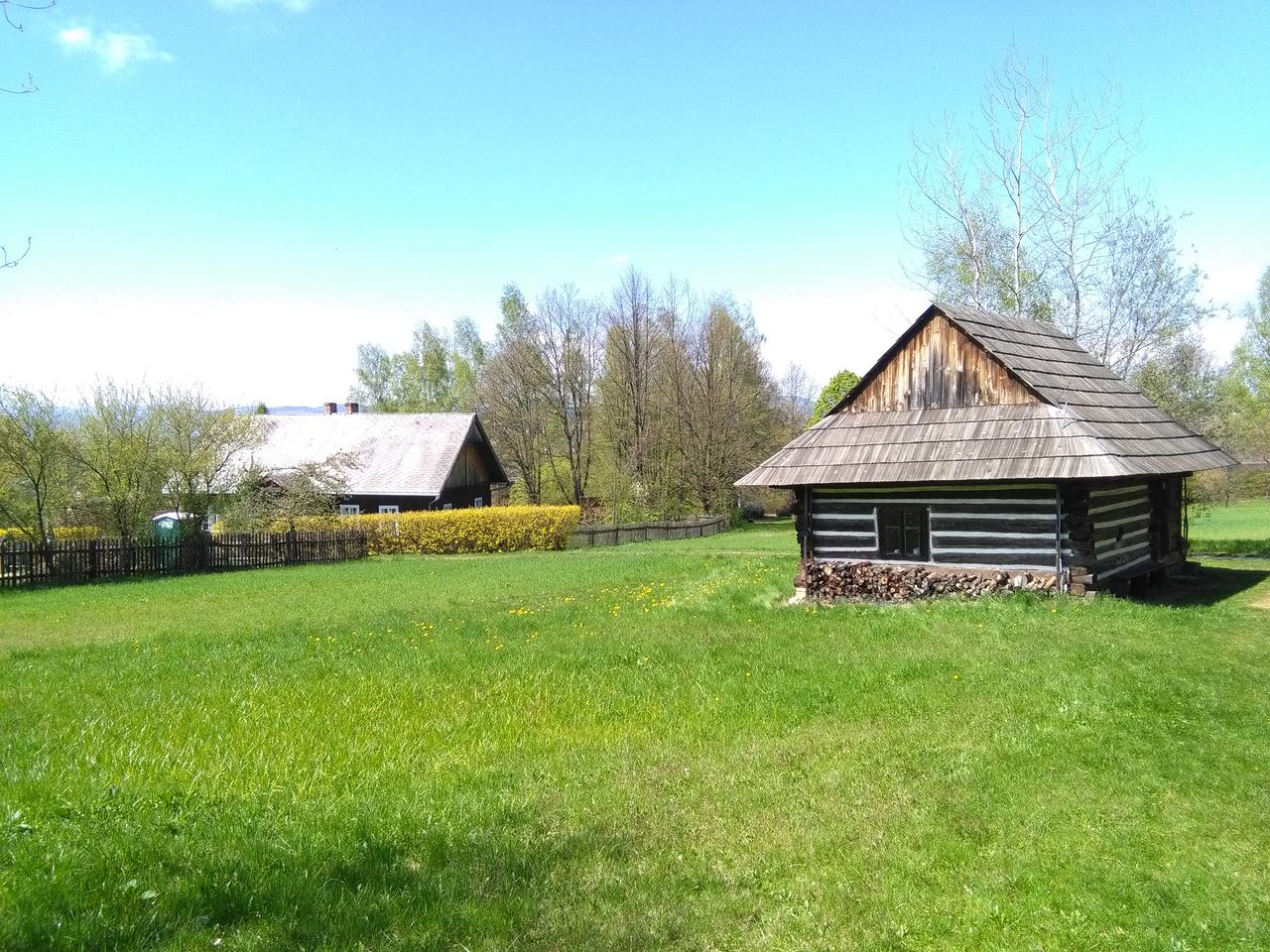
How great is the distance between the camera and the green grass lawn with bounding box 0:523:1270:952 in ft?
15.2

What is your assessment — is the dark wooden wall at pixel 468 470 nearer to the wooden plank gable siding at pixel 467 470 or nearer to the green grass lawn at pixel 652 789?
the wooden plank gable siding at pixel 467 470

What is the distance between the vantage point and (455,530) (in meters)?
38.9

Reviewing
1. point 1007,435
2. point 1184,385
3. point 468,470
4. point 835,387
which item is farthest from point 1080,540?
point 835,387

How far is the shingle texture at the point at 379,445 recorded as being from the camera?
43.5 meters

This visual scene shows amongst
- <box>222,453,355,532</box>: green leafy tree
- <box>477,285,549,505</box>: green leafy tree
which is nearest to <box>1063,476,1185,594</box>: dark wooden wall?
<box>222,453,355,532</box>: green leafy tree

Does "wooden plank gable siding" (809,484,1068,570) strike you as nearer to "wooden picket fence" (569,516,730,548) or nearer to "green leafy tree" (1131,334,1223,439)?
"green leafy tree" (1131,334,1223,439)

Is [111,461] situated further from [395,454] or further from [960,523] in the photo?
[960,523]

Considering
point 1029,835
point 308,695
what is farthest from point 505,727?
point 1029,835

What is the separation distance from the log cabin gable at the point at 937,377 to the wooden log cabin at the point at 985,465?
0.08ft

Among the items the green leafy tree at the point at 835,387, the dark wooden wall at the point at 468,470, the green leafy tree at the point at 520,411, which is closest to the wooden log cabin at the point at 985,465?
the dark wooden wall at the point at 468,470

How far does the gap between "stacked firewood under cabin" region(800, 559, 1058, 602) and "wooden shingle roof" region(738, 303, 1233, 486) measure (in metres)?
1.81

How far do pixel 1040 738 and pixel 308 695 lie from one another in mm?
7186

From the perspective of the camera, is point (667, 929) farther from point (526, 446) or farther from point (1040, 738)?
point (526, 446)

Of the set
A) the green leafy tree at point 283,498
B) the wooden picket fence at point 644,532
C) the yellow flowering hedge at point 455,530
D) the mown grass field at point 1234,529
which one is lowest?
the mown grass field at point 1234,529
